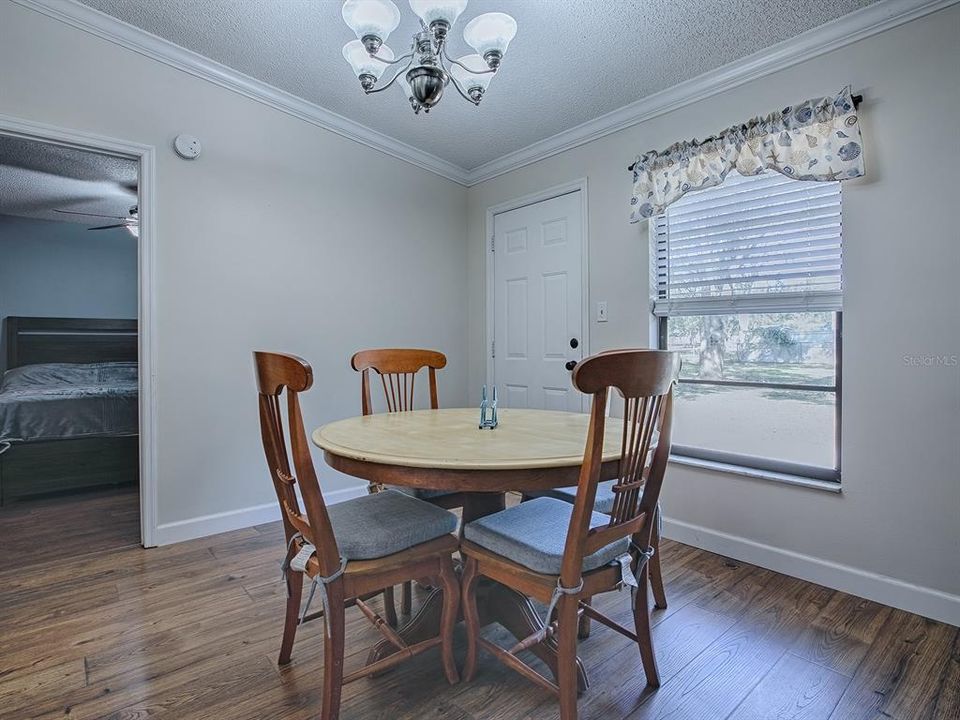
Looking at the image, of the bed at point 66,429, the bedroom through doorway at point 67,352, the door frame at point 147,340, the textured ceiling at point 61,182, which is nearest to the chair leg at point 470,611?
the door frame at point 147,340

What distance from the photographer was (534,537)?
1.32 meters

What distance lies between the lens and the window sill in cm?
214

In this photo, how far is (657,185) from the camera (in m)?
2.64

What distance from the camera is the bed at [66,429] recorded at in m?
3.12

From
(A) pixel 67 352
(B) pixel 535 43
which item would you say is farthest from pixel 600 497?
(A) pixel 67 352

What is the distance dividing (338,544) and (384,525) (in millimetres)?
144

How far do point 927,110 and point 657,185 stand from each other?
1097 mm

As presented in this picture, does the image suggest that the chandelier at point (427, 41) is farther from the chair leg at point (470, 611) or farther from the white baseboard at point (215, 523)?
the white baseboard at point (215, 523)

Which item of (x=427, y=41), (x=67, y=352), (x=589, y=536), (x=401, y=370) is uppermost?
(x=427, y=41)

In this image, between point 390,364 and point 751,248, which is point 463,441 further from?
point 751,248

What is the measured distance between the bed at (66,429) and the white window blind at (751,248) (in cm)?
387

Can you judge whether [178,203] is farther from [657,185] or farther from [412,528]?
[657,185]

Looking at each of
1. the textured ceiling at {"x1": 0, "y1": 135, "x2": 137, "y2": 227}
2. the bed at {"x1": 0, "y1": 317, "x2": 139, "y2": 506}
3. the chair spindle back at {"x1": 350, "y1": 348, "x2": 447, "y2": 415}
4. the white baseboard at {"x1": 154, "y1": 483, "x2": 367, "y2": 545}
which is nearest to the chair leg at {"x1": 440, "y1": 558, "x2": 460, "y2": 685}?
the chair spindle back at {"x1": 350, "y1": 348, "x2": 447, "y2": 415}

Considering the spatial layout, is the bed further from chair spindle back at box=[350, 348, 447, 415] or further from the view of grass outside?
the view of grass outside
